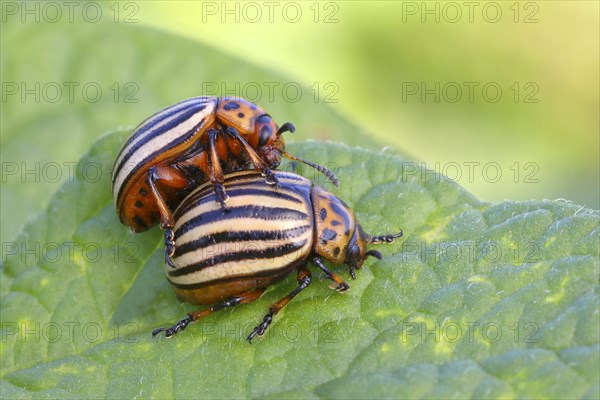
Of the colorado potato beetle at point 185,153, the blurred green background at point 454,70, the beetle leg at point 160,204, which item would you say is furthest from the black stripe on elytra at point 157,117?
the blurred green background at point 454,70

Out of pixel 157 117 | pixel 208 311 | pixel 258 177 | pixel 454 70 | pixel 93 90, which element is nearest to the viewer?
pixel 208 311

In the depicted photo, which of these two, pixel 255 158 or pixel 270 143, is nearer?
pixel 255 158

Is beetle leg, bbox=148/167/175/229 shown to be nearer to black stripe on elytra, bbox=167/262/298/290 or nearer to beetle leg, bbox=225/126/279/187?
black stripe on elytra, bbox=167/262/298/290

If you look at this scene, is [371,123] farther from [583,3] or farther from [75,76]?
[75,76]

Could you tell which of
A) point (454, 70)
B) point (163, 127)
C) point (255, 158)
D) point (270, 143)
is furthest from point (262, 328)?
point (454, 70)

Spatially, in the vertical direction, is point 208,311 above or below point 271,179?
below

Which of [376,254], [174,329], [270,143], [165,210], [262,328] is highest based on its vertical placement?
[270,143]

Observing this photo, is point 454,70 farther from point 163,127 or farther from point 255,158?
point 163,127
